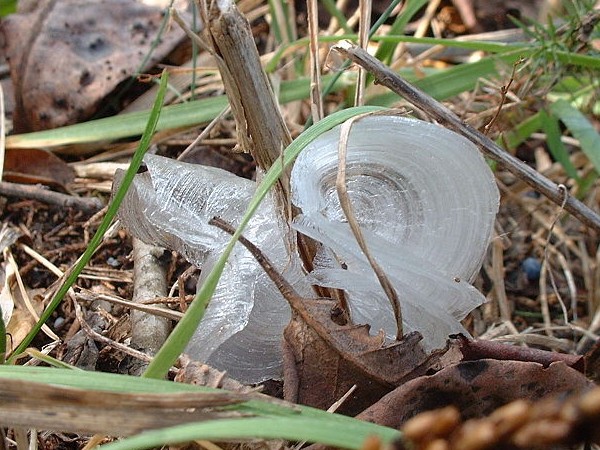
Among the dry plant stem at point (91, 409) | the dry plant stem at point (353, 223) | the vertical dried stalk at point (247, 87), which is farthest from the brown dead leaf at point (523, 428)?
the vertical dried stalk at point (247, 87)

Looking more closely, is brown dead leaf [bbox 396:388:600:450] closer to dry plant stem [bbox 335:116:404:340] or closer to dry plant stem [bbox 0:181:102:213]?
dry plant stem [bbox 335:116:404:340]

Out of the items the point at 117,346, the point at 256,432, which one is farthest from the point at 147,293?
the point at 256,432

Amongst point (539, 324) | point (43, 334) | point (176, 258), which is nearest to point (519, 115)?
point (539, 324)

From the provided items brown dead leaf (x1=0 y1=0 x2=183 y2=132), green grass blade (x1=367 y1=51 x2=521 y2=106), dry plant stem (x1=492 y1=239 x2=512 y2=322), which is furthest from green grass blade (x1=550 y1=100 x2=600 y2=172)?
brown dead leaf (x1=0 y1=0 x2=183 y2=132)

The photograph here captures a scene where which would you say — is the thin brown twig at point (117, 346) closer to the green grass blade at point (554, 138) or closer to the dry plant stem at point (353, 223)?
the dry plant stem at point (353, 223)

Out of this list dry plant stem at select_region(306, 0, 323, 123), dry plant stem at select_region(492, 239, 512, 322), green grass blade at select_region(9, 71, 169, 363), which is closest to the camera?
green grass blade at select_region(9, 71, 169, 363)
